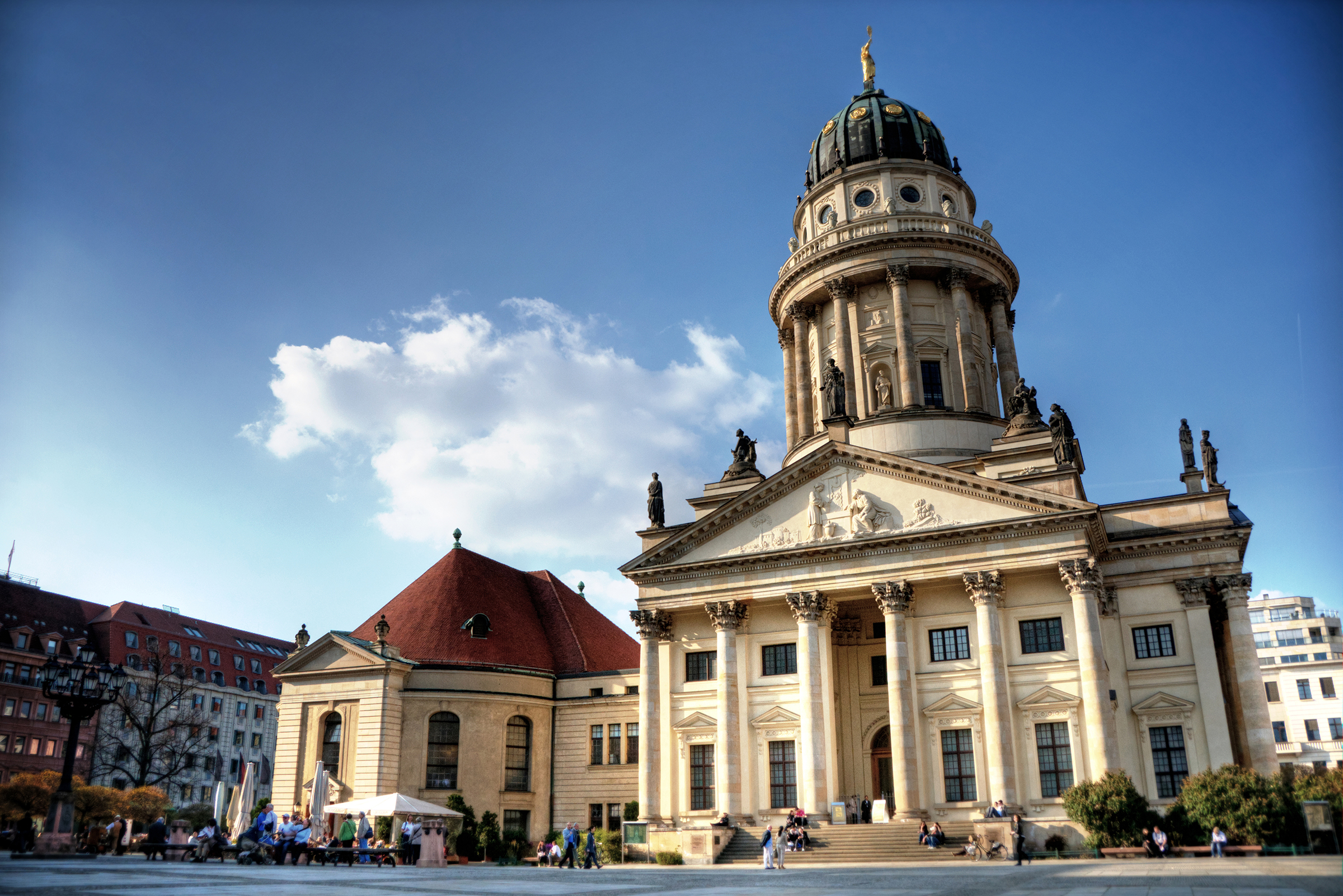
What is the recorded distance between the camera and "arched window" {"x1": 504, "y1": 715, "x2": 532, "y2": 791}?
4928 centimetres

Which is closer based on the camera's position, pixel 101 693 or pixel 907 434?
pixel 101 693

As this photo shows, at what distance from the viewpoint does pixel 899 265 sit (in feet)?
178

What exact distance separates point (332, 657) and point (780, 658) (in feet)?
74.5

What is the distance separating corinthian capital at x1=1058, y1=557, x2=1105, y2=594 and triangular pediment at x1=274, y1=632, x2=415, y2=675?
3037 centimetres

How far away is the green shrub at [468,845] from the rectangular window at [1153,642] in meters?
28.8

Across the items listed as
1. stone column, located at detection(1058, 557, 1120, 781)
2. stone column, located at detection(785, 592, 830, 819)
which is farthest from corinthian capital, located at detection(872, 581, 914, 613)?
stone column, located at detection(1058, 557, 1120, 781)

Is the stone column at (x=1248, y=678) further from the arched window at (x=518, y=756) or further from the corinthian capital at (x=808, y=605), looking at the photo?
the arched window at (x=518, y=756)

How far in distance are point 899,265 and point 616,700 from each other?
90.2 ft

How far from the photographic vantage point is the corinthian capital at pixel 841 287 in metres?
55.6

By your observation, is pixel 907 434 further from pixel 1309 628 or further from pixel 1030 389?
pixel 1309 628

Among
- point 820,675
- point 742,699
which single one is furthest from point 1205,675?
point 742,699

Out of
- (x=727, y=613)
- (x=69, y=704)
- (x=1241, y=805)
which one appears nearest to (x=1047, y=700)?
(x=1241, y=805)

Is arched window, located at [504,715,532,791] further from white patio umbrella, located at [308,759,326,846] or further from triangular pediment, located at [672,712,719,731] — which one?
triangular pediment, located at [672,712,719,731]

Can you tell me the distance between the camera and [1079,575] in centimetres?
3725
